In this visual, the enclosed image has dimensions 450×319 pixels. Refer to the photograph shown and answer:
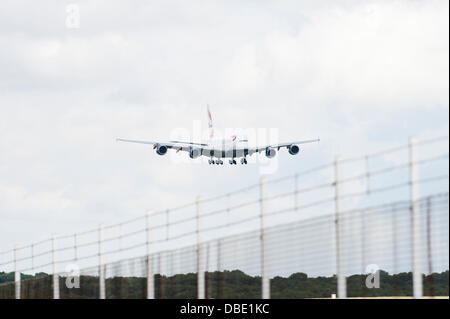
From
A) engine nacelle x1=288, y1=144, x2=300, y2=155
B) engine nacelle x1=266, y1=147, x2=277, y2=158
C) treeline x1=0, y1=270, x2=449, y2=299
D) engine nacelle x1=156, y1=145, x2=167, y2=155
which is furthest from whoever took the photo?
engine nacelle x1=288, y1=144, x2=300, y2=155

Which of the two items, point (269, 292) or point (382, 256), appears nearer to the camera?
point (382, 256)

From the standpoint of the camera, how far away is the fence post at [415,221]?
35.4 feet

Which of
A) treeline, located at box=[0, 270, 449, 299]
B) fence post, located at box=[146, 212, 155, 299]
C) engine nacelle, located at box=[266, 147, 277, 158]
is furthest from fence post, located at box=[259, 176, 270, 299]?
engine nacelle, located at box=[266, 147, 277, 158]

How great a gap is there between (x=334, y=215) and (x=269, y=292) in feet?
5.11

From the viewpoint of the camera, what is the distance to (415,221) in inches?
430

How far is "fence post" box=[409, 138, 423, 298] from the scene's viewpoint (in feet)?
35.4

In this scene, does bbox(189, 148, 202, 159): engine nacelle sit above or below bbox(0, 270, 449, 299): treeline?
above

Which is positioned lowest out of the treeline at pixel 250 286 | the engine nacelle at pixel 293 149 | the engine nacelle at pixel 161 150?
the treeline at pixel 250 286

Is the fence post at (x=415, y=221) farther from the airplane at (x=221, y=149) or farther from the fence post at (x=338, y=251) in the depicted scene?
the airplane at (x=221, y=149)

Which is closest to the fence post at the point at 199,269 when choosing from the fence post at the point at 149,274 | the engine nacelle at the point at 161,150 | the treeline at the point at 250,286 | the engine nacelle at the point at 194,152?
the treeline at the point at 250,286

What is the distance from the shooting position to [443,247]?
10594 millimetres

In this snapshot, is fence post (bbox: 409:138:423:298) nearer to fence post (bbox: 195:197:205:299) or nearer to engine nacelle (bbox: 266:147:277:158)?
fence post (bbox: 195:197:205:299)
